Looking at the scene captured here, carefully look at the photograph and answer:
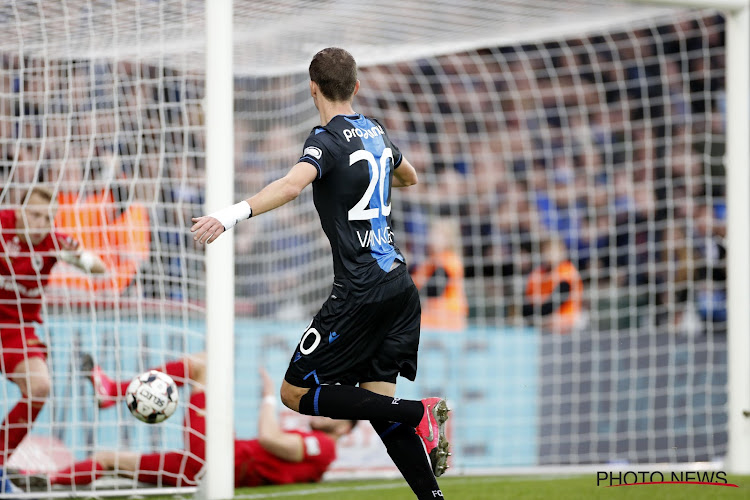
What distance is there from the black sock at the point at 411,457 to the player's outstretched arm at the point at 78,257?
8.43 ft

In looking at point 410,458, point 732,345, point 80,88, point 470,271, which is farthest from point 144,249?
point 470,271

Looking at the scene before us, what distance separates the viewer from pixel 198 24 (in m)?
6.07

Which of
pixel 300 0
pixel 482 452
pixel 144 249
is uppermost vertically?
pixel 300 0

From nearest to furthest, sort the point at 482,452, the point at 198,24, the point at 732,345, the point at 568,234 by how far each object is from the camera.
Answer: the point at 198,24 → the point at 732,345 → the point at 482,452 → the point at 568,234

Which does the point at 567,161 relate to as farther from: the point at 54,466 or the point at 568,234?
the point at 54,466

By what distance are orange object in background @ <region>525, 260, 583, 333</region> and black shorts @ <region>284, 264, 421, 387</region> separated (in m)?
5.27

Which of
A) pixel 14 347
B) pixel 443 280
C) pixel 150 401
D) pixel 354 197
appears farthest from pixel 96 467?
pixel 443 280

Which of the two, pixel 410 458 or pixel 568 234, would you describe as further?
pixel 568 234

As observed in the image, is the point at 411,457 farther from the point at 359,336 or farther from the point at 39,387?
the point at 39,387

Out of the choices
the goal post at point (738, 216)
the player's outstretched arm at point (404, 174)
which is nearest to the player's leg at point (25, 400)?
the player's outstretched arm at point (404, 174)

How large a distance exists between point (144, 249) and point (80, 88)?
3.56 feet

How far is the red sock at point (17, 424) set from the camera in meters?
5.96

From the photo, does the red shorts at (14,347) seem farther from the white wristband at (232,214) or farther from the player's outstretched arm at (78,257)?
the white wristband at (232,214)

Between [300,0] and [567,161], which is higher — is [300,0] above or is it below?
above
